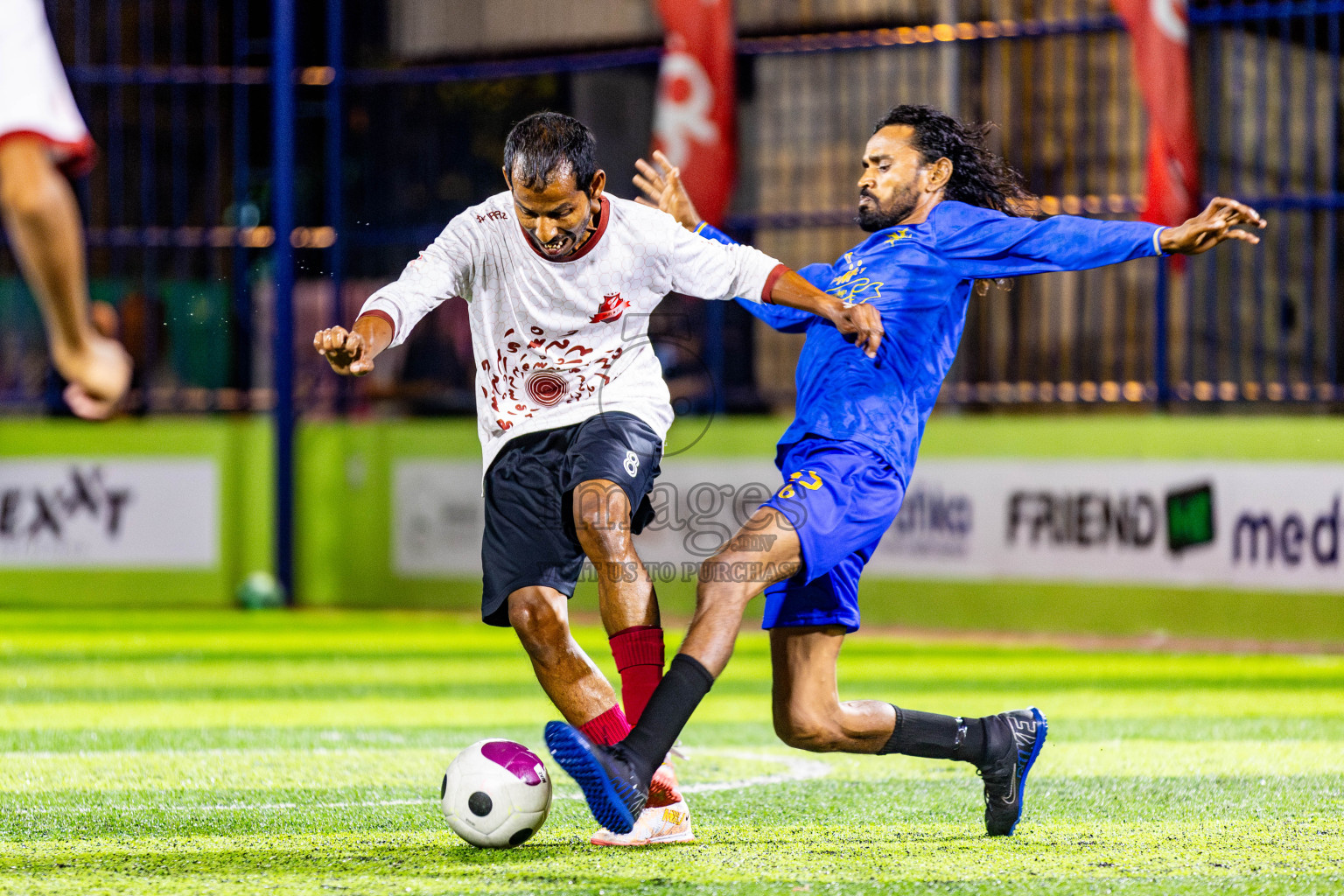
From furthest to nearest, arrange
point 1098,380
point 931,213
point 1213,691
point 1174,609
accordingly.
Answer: point 1098,380
point 1174,609
point 1213,691
point 931,213

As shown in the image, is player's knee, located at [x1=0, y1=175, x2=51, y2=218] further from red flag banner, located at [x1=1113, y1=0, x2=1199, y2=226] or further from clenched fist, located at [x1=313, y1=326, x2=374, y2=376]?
red flag banner, located at [x1=1113, y1=0, x2=1199, y2=226]

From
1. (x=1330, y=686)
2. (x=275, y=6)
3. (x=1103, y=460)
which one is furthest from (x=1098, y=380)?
(x=275, y=6)

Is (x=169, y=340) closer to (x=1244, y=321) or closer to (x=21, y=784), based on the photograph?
(x=1244, y=321)

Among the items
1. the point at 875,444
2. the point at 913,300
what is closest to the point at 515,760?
the point at 875,444

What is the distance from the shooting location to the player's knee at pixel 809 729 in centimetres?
482

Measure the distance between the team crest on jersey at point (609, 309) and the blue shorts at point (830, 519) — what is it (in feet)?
1.94

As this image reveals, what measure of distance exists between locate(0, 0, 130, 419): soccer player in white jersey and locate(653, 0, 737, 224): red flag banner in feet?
28.8

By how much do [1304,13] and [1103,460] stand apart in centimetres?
289

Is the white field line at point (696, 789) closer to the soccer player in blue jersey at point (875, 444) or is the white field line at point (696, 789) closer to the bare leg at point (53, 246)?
the soccer player in blue jersey at point (875, 444)

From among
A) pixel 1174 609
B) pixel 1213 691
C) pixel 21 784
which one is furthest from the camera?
pixel 1174 609

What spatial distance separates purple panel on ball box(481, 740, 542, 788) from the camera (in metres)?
4.81

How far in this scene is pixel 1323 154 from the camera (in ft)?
50.2

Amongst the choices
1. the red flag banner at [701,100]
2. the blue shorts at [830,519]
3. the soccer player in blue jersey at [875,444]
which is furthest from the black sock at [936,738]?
the red flag banner at [701,100]

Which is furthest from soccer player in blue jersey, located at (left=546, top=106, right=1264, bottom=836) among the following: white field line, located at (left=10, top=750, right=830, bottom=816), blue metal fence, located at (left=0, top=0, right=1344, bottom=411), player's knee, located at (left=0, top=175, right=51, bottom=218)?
blue metal fence, located at (left=0, top=0, right=1344, bottom=411)
